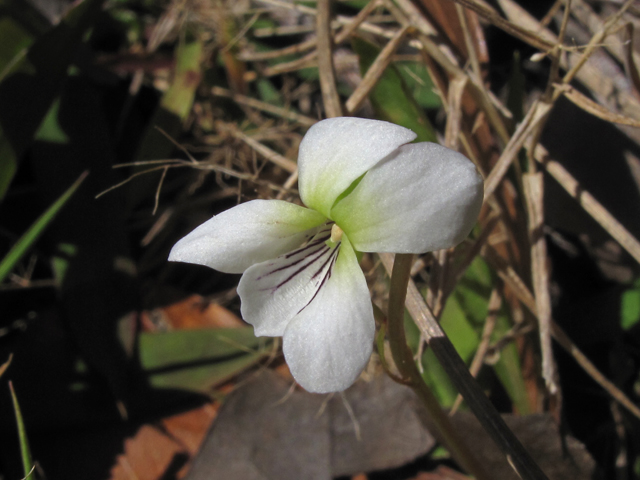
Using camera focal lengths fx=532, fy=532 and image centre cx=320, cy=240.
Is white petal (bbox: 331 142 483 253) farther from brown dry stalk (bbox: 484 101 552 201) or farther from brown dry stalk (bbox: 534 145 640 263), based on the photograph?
brown dry stalk (bbox: 534 145 640 263)

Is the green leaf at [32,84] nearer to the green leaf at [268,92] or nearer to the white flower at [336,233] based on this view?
the green leaf at [268,92]

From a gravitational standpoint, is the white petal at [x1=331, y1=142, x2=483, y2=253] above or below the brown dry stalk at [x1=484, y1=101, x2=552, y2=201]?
above

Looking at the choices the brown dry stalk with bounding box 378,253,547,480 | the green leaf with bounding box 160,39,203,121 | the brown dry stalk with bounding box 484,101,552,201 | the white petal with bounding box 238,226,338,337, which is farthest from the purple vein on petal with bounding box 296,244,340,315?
the green leaf with bounding box 160,39,203,121

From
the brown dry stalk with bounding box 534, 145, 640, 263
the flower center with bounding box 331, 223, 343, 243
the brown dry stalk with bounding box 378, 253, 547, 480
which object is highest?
the flower center with bounding box 331, 223, 343, 243

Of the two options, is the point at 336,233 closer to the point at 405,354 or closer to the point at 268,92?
the point at 405,354

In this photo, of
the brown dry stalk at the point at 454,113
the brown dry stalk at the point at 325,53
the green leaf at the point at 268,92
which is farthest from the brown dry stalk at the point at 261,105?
the brown dry stalk at the point at 454,113

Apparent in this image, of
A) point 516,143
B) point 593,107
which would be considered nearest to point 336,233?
point 516,143

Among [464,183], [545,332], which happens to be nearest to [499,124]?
[545,332]
